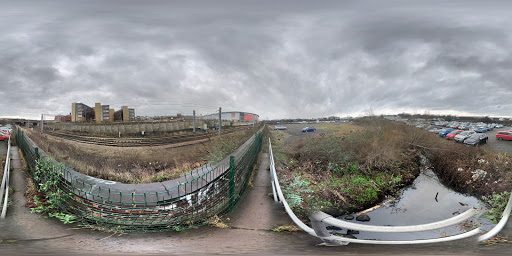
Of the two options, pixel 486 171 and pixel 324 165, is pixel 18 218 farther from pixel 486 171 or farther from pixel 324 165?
pixel 486 171

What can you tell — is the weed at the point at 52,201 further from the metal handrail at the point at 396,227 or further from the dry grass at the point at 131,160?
the metal handrail at the point at 396,227

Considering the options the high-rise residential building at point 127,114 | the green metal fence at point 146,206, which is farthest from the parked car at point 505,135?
the high-rise residential building at point 127,114

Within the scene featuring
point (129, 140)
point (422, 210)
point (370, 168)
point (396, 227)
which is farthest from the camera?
point (129, 140)

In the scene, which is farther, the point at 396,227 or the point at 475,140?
the point at 475,140

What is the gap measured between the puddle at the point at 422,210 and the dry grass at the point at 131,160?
5335 mm

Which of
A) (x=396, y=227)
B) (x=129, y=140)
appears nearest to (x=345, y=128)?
(x=396, y=227)

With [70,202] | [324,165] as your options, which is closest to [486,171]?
[324,165]

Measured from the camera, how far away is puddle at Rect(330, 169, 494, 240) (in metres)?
3.54

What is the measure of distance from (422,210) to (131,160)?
997cm

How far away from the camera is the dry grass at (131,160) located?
5945 millimetres

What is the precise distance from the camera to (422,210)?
5867 millimetres

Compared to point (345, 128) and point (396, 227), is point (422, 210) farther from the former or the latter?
point (345, 128)

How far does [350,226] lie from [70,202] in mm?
5224

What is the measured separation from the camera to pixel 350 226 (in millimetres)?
3135
